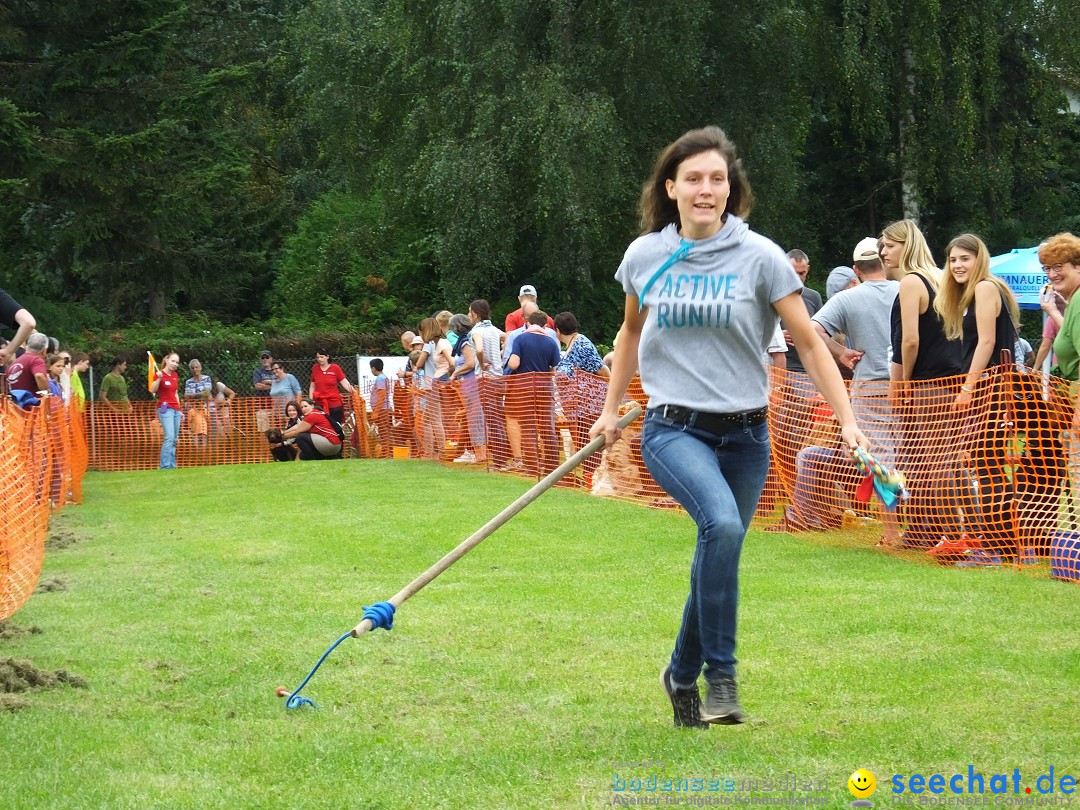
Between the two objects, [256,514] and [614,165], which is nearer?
[256,514]

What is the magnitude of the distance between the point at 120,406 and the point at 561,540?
15543mm

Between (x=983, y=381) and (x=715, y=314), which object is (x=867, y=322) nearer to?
(x=983, y=381)

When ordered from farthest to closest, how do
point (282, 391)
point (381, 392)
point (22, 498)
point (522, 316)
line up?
1. point (282, 391)
2. point (381, 392)
3. point (522, 316)
4. point (22, 498)

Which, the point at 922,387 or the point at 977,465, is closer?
the point at 977,465

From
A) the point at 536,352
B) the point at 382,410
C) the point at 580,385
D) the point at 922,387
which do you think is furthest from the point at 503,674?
the point at 382,410

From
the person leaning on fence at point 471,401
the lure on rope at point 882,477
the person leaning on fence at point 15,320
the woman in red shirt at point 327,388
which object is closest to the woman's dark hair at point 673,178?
the lure on rope at point 882,477

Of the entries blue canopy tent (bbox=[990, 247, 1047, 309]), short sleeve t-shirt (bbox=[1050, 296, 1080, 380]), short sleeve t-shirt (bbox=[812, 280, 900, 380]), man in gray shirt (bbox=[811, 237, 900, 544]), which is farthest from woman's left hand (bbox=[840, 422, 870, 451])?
blue canopy tent (bbox=[990, 247, 1047, 309])

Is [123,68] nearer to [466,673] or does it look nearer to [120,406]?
[120,406]

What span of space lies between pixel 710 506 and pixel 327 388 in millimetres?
17580

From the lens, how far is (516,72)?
26797 mm

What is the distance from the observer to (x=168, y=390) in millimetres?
21906

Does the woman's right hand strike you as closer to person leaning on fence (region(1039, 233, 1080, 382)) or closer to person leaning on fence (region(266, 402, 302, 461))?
person leaning on fence (region(1039, 233, 1080, 382))

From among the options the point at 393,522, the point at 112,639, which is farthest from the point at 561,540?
the point at 112,639

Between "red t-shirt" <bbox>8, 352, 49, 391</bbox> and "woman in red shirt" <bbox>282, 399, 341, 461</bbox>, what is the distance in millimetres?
7077
